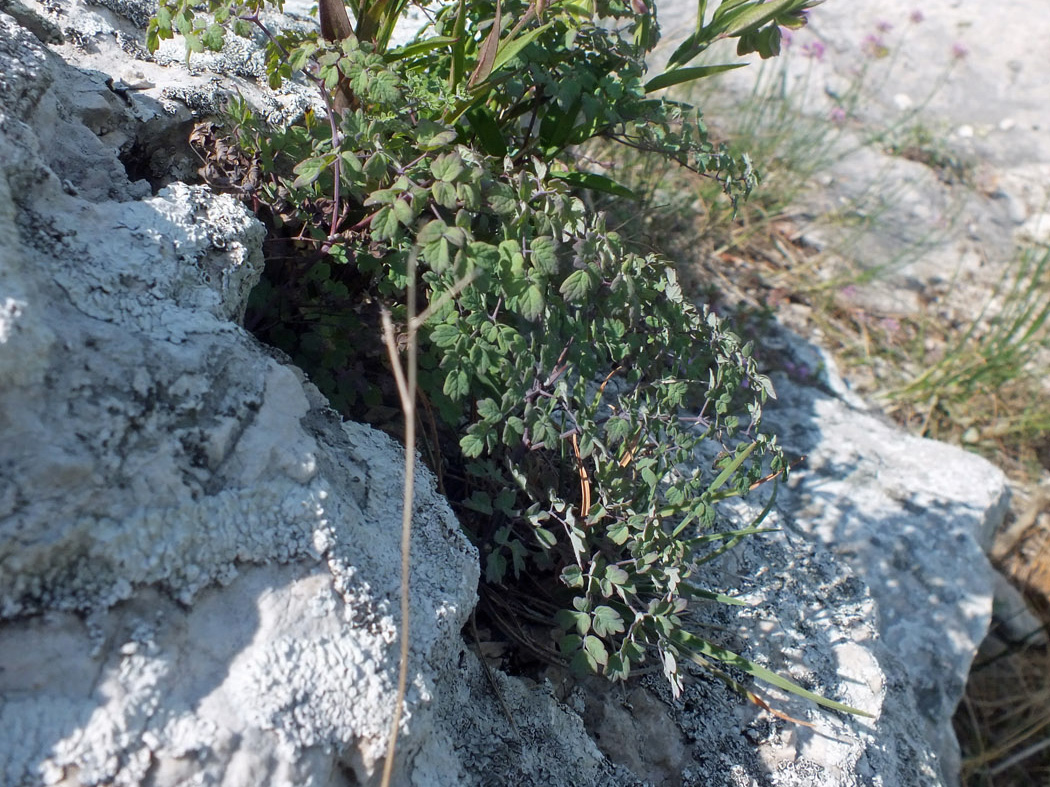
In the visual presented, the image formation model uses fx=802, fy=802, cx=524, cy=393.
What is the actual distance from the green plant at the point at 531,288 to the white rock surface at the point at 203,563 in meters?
0.16

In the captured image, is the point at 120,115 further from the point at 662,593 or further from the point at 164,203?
the point at 662,593

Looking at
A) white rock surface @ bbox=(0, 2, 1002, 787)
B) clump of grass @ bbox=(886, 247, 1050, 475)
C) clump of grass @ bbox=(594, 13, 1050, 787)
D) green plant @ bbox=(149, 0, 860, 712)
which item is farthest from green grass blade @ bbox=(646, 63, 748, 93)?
clump of grass @ bbox=(886, 247, 1050, 475)

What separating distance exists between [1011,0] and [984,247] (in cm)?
319

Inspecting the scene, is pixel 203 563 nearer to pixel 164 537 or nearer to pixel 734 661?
pixel 164 537

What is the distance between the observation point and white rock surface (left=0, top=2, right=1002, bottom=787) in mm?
947

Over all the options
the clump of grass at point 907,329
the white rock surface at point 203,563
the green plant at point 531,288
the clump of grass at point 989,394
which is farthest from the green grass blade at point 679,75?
the clump of grass at point 989,394

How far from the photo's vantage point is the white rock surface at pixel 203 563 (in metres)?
0.95

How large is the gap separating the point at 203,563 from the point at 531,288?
65cm

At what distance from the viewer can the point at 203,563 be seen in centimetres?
106

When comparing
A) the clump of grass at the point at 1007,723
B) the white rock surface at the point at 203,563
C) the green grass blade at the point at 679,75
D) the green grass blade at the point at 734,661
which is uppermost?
the green grass blade at the point at 679,75

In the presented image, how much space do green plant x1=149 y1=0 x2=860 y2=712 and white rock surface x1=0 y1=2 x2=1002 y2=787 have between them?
16 centimetres

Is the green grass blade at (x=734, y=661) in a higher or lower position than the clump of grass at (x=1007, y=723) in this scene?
higher

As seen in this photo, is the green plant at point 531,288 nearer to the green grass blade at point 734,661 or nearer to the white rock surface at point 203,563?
the green grass blade at point 734,661

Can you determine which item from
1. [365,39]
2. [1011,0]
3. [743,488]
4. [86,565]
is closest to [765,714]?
[743,488]
